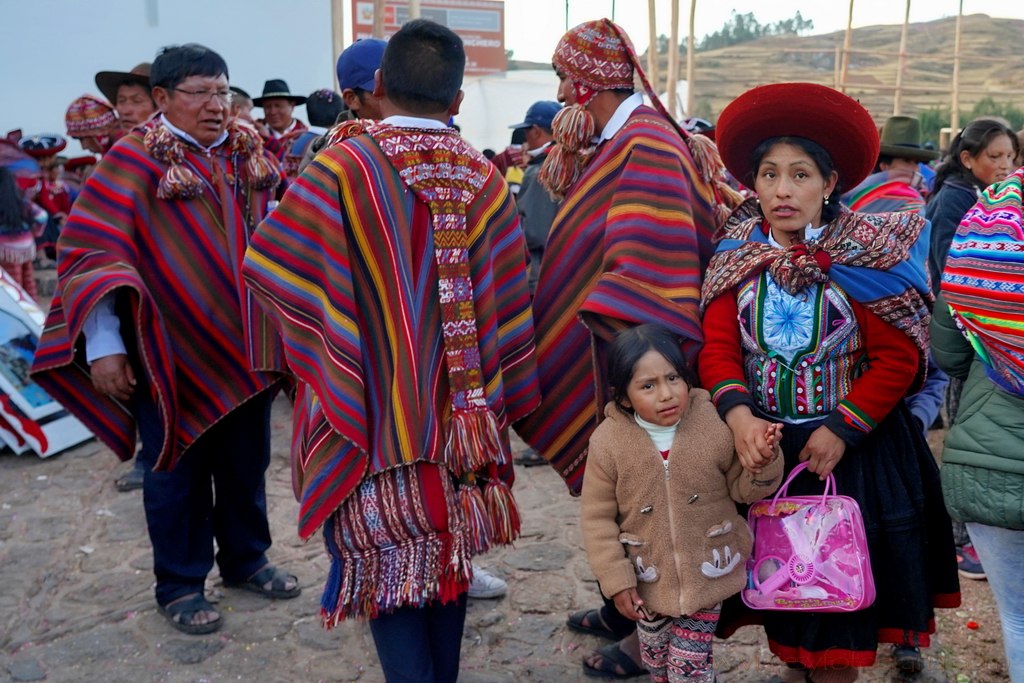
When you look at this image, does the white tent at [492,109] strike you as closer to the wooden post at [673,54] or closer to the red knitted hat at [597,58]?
the wooden post at [673,54]

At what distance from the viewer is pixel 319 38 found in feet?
59.6

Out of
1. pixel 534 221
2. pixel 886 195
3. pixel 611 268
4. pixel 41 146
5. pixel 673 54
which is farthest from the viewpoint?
pixel 673 54

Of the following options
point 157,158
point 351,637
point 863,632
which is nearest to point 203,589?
point 351,637

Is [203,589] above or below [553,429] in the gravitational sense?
below

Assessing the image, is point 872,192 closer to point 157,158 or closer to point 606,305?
point 606,305

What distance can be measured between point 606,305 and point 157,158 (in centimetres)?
184

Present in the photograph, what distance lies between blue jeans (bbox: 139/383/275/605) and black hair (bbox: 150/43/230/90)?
1.15 metres

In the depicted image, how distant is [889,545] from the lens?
2707mm

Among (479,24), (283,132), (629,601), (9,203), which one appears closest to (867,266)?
(629,601)

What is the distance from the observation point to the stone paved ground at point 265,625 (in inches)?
138

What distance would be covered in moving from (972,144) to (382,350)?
3.83 metres

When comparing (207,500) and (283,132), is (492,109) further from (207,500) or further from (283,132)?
(207,500)

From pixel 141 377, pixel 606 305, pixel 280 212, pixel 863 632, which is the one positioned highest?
pixel 280 212

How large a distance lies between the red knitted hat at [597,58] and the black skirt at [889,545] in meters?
1.31
